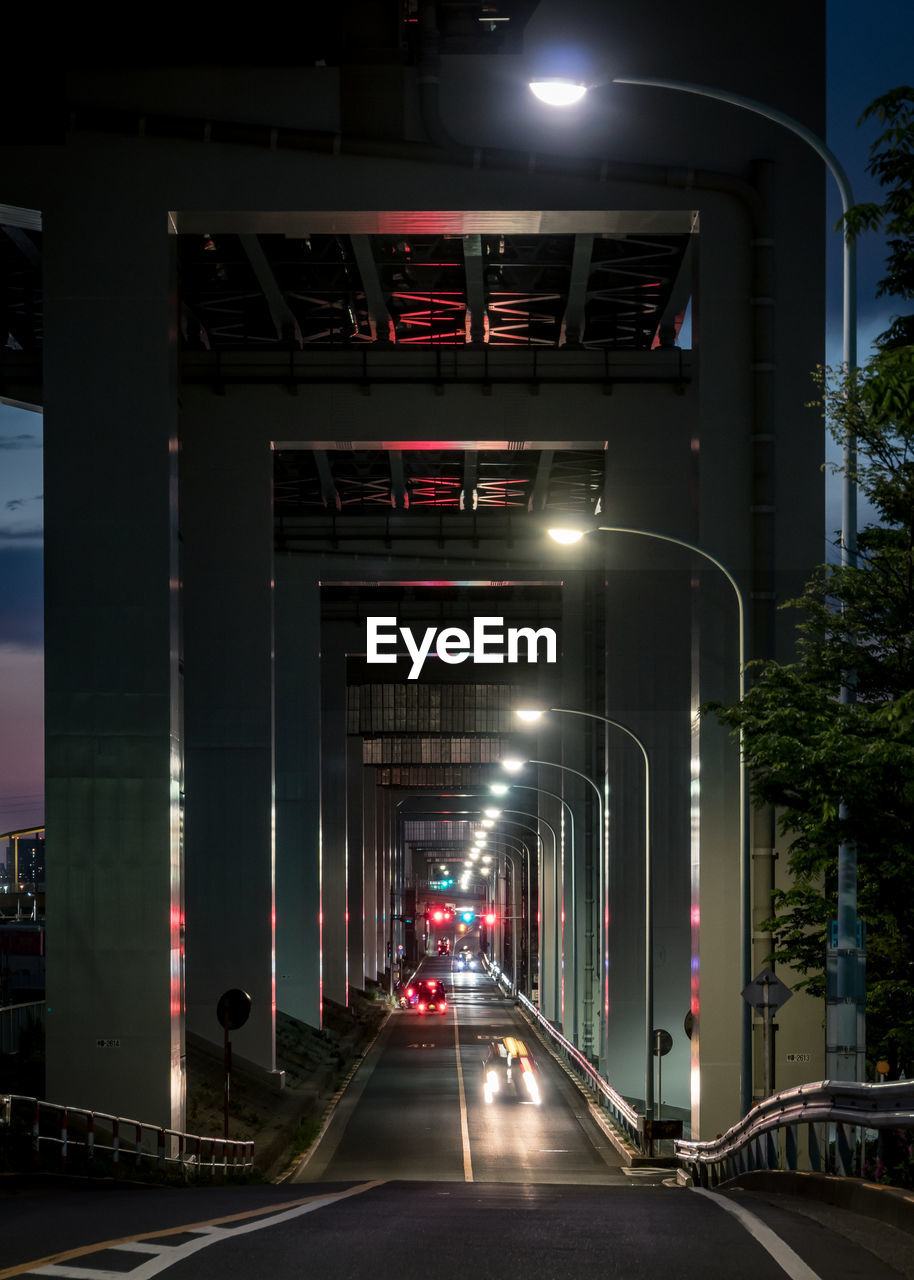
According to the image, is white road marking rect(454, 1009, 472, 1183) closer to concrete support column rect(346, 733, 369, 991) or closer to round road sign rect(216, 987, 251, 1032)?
round road sign rect(216, 987, 251, 1032)

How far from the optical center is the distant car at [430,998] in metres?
102

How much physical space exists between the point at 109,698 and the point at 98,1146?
8.28 m

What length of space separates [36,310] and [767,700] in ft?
90.7

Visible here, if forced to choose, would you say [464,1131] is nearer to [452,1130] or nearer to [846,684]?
[452,1130]

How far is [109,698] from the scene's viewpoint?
96.6ft

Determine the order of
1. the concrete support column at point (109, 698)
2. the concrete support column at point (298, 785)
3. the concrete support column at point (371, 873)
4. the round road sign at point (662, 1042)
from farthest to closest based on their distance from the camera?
the concrete support column at point (371, 873) → the concrete support column at point (298, 785) → the round road sign at point (662, 1042) → the concrete support column at point (109, 698)

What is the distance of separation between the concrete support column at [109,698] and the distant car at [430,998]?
7356 cm

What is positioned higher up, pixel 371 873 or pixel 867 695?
pixel 867 695

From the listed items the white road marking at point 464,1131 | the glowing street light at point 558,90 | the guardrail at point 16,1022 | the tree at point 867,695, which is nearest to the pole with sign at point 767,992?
the tree at point 867,695

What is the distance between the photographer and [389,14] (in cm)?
2981

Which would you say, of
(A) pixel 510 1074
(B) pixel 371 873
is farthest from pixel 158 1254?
(B) pixel 371 873

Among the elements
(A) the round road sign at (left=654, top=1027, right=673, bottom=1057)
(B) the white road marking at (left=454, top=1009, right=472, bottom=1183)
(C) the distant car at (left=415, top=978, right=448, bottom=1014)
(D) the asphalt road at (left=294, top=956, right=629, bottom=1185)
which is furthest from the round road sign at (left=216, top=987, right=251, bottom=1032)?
(C) the distant car at (left=415, top=978, right=448, bottom=1014)

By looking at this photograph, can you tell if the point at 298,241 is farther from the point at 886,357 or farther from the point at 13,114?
the point at 886,357

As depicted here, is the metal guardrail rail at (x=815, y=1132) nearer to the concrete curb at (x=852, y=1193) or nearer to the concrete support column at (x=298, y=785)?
the concrete curb at (x=852, y=1193)
